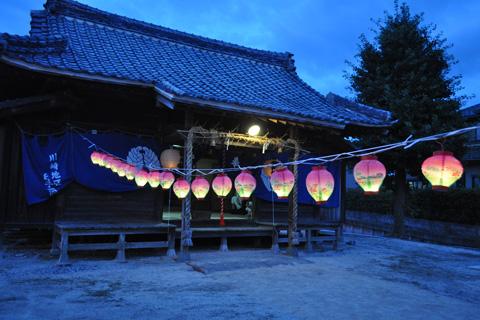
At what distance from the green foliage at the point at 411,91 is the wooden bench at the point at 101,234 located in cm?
1119

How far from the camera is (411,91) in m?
15.7

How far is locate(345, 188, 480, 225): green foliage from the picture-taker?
55.6ft

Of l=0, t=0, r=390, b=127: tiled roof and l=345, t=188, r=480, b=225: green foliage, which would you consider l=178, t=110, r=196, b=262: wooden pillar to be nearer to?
l=0, t=0, r=390, b=127: tiled roof

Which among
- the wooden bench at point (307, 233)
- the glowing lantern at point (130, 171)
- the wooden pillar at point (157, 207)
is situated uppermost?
the glowing lantern at point (130, 171)

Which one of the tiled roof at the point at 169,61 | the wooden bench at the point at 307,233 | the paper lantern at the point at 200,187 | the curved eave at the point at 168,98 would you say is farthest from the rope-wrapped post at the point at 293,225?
the paper lantern at the point at 200,187

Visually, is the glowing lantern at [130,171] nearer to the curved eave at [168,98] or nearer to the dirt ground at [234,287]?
the curved eave at [168,98]

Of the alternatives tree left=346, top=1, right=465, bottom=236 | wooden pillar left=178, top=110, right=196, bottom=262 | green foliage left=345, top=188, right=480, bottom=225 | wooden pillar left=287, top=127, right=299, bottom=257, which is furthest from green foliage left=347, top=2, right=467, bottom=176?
wooden pillar left=178, top=110, right=196, bottom=262

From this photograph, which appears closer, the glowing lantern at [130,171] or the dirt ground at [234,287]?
the dirt ground at [234,287]

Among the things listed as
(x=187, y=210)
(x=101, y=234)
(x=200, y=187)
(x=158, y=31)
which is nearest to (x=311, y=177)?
(x=200, y=187)

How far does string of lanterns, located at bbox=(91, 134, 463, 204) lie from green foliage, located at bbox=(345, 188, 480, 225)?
14317mm

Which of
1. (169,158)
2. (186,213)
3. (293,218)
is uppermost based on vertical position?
(169,158)

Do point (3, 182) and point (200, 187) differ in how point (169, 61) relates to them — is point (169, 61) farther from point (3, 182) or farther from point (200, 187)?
point (3, 182)

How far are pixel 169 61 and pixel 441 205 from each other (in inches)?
639

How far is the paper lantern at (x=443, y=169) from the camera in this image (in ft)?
13.4
